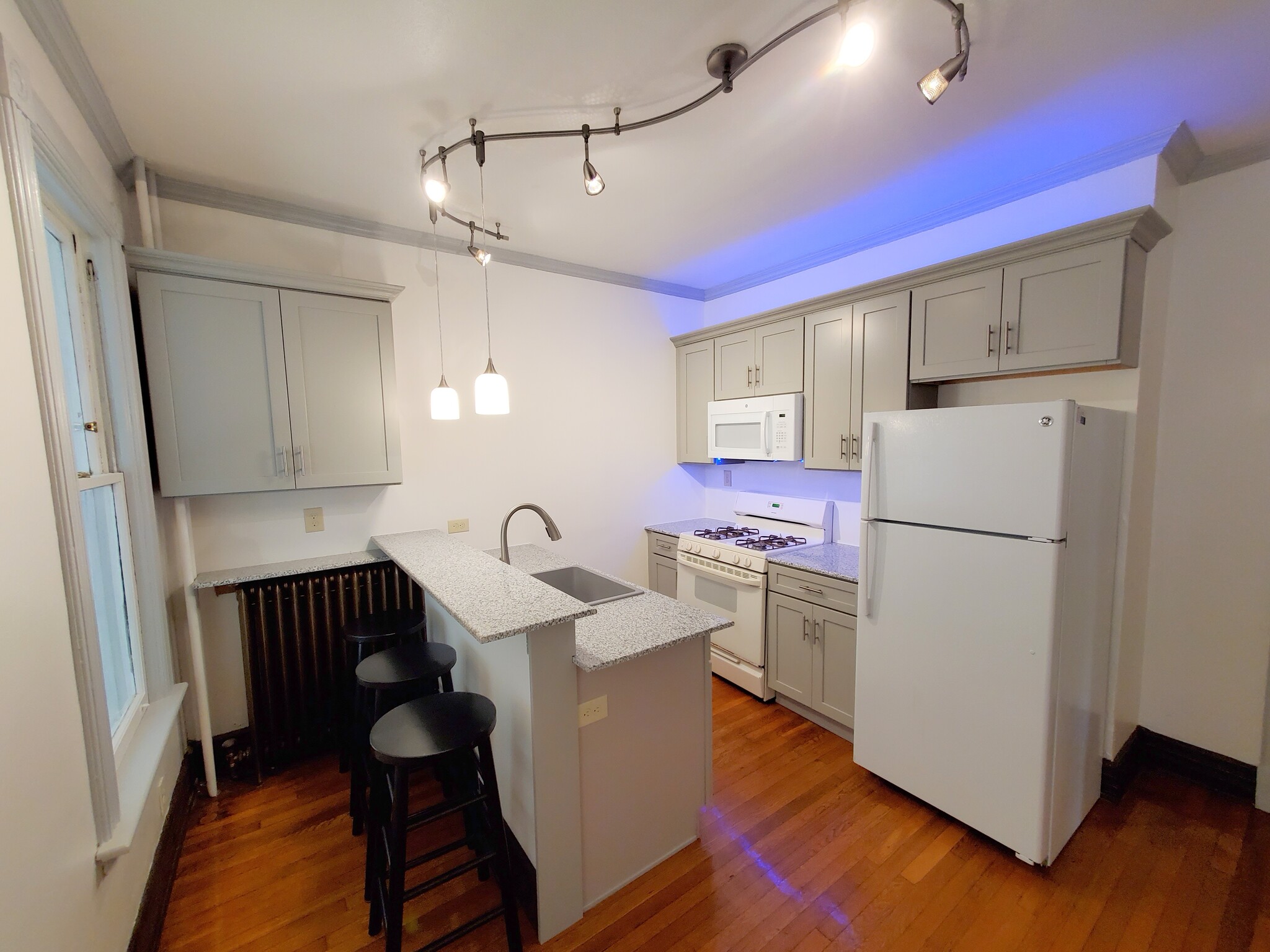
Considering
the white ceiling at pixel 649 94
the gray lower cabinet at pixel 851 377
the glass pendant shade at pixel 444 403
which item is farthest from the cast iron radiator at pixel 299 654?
the gray lower cabinet at pixel 851 377

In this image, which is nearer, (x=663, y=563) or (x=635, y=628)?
(x=635, y=628)

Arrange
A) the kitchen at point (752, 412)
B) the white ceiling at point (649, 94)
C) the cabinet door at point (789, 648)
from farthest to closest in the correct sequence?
the cabinet door at point (789, 648), the kitchen at point (752, 412), the white ceiling at point (649, 94)

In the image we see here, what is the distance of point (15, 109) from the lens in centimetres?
108

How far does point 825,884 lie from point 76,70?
3506 mm

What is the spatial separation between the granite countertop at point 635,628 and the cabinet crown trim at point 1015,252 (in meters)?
1.92

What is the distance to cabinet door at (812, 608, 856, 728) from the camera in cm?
245

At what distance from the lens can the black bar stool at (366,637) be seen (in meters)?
2.13

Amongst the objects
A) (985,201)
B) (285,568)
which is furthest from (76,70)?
(985,201)

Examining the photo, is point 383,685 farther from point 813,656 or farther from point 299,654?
point 813,656

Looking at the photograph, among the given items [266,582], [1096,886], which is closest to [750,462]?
[1096,886]

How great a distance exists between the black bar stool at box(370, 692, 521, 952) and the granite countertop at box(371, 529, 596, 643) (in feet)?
1.10

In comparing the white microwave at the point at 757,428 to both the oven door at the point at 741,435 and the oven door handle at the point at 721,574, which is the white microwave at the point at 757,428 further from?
the oven door handle at the point at 721,574

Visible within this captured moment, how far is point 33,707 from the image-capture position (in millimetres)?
993

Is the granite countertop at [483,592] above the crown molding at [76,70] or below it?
below
